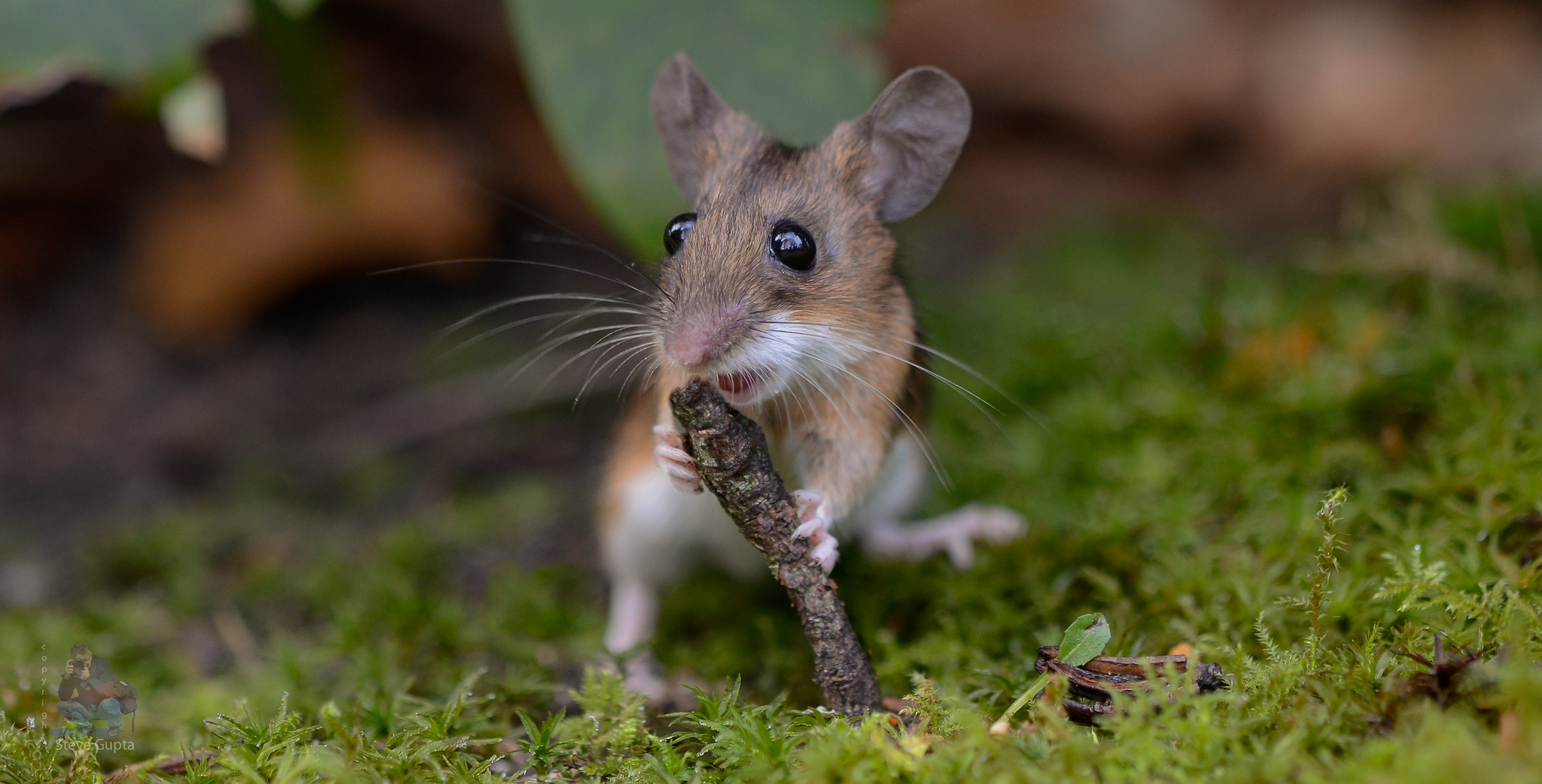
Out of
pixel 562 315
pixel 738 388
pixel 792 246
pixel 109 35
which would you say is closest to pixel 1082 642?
pixel 738 388

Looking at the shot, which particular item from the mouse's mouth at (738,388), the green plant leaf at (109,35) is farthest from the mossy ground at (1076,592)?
the green plant leaf at (109,35)

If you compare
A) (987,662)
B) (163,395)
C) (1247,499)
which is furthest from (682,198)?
(163,395)

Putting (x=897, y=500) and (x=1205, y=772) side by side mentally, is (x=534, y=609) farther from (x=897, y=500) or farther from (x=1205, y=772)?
(x=1205, y=772)

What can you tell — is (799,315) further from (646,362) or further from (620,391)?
(620,391)

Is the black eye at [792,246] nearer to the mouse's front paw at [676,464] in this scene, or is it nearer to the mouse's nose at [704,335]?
the mouse's nose at [704,335]

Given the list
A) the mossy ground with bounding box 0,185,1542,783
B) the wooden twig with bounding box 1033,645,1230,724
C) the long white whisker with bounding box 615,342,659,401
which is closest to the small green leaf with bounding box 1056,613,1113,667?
the wooden twig with bounding box 1033,645,1230,724

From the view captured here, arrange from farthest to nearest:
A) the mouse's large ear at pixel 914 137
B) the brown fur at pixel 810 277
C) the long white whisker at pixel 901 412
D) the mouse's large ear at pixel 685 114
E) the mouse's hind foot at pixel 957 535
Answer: the mouse's hind foot at pixel 957 535 < the mouse's large ear at pixel 685 114 < the mouse's large ear at pixel 914 137 < the long white whisker at pixel 901 412 < the brown fur at pixel 810 277
